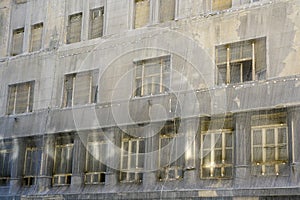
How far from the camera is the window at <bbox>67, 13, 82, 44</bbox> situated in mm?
25647

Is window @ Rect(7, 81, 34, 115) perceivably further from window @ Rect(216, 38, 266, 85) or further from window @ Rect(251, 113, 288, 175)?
window @ Rect(251, 113, 288, 175)

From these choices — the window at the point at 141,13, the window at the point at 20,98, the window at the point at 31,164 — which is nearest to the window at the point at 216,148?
the window at the point at 141,13

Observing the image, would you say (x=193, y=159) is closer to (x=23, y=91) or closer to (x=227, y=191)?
(x=227, y=191)

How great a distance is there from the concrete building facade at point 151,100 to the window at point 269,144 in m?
0.03

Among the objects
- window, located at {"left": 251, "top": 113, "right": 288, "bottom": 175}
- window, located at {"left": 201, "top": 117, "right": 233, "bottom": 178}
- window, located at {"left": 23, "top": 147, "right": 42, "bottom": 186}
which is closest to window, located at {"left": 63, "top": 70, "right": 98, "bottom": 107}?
window, located at {"left": 23, "top": 147, "right": 42, "bottom": 186}

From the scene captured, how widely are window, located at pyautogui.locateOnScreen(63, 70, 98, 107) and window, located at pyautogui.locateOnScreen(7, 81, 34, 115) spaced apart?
2.32 meters

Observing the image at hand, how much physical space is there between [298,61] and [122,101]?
24.0 feet

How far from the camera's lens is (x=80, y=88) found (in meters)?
24.5

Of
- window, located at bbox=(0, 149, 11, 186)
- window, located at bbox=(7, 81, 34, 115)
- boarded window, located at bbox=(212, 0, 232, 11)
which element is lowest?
window, located at bbox=(0, 149, 11, 186)

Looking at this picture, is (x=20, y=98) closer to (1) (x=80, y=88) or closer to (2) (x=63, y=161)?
(1) (x=80, y=88)

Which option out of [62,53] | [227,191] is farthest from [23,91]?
[227,191]

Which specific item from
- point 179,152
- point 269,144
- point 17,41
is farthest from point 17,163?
point 269,144

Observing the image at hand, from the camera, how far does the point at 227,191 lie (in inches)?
738

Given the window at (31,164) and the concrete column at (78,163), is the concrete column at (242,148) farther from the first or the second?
the window at (31,164)
